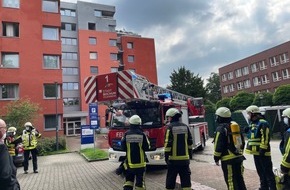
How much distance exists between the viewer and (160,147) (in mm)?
10227

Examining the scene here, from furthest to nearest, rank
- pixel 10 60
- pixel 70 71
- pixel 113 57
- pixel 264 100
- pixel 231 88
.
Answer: pixel 231 88
pixel 113 57
pixel 70 71
pixel 264 100
pixel 10 60

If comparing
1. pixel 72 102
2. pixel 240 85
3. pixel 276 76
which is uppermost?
pixel 240 85

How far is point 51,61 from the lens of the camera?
3000 cm

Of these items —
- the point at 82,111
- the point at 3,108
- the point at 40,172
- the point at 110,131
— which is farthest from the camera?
the point at 82,111

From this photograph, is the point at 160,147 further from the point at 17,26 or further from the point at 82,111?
the point at 82,111

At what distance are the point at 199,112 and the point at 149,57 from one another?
40.2 meters

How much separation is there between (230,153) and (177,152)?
1192 millimetres

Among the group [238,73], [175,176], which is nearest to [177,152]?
[175,176]

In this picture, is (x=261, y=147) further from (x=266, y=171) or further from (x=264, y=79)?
(x=264, y=79)

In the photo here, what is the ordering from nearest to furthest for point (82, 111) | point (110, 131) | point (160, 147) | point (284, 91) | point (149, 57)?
point (160, 147) < point (110, 131) < point (284, 91) < point (82, 111) < point (149, 57)

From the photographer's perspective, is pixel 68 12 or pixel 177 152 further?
pixel 68 12

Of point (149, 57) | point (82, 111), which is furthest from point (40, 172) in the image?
point (149, 57)

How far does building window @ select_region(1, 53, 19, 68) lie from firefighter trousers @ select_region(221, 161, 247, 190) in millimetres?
26575

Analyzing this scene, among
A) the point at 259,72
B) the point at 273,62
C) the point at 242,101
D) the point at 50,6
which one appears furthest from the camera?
the point at 259,72
